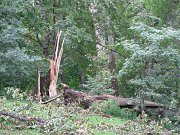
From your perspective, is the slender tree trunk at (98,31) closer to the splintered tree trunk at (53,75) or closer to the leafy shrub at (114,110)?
the splintered tree trunk at (53,75)

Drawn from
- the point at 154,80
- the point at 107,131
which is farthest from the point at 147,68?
the point at 107,131

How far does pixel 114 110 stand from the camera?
13578 millimetres

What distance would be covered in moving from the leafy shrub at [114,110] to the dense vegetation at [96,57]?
3 centimetres

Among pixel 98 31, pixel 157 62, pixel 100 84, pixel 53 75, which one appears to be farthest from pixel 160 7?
pixel 53 75

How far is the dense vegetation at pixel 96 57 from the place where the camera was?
28.6 feet

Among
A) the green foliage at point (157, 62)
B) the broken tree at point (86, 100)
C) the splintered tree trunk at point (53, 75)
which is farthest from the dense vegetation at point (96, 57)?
the splintered tree trunk at point (53, 75)

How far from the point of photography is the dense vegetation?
8719 mm

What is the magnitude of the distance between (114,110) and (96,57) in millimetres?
8463

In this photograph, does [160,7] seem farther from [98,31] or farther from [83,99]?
[83,99]

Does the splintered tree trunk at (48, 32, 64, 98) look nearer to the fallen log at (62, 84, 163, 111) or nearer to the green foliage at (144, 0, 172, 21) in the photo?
the fallen log at (62, 84, 163, 111)

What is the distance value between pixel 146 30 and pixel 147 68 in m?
1.35

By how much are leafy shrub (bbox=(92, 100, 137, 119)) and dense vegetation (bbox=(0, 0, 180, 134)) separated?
0.11 ft

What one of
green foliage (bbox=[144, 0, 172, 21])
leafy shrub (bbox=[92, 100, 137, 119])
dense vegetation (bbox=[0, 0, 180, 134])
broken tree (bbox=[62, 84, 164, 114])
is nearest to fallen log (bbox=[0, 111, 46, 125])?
dense vegetation (bbox=[0, 0, 180, 134])

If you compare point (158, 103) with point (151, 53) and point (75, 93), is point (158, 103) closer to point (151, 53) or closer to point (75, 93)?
point (151, 53)
